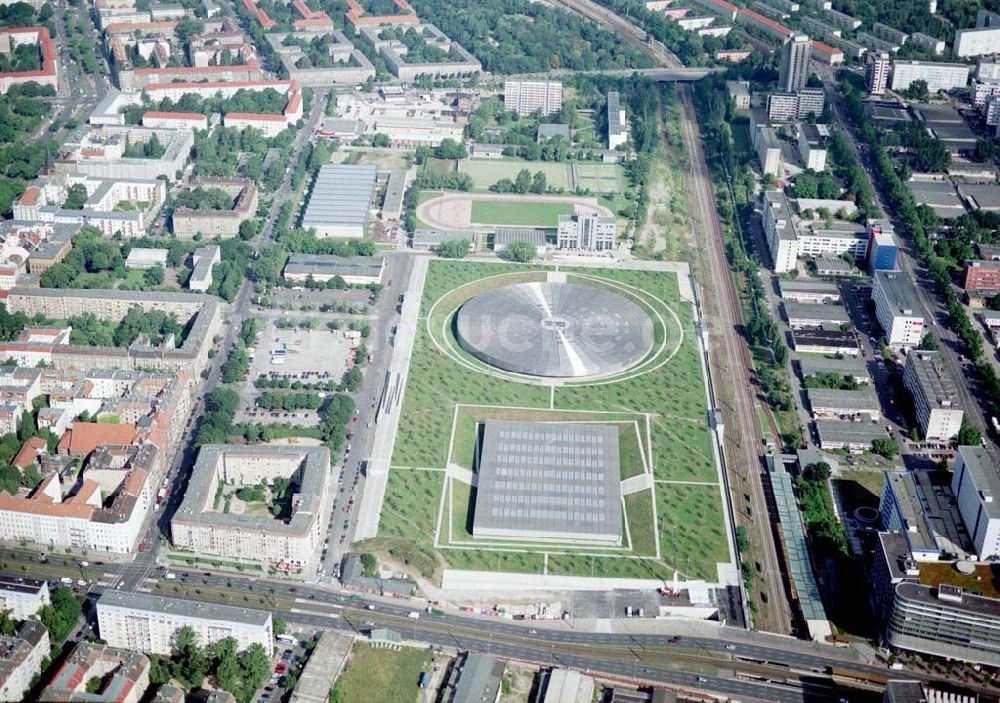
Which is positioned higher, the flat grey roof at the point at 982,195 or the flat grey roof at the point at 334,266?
the flat grey roof at the point at 334,266

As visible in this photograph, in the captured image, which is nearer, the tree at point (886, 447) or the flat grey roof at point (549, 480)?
the flat grey roof at point (549, 480)

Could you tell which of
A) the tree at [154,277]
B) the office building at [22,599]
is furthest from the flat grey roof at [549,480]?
the tree at [154,277]

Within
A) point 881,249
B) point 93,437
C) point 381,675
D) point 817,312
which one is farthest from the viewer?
point 881,249

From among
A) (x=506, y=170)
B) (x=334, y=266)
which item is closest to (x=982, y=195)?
(x=506, y=170)

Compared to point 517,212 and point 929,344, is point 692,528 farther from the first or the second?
point 517,212

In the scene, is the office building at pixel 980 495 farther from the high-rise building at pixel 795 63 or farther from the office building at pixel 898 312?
the high-rise building at pixel 795 63

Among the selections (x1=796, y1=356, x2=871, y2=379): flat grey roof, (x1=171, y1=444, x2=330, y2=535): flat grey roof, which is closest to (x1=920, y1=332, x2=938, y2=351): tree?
(x1=796, y1=356, x2=871, y2=379): flat grey roof
